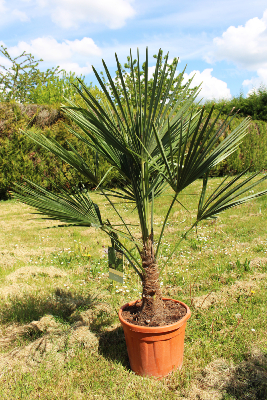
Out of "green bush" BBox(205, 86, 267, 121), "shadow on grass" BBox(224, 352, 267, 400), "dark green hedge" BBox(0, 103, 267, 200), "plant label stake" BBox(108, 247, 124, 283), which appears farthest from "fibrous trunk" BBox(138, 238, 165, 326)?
"green bush" BBox(205, 86, 267, 121)

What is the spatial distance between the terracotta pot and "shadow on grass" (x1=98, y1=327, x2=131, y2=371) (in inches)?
6.6

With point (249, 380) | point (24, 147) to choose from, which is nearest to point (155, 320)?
point (249, 380)

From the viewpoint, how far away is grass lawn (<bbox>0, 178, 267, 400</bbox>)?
206 centimetres

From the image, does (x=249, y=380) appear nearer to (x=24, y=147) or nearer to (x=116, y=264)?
(x=116, y=264)

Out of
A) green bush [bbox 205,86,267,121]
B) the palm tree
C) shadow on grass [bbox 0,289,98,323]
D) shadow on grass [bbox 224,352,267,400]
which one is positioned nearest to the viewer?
the palm tree

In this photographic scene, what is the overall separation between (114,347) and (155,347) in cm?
56

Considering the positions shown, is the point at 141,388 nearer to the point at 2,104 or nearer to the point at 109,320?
the point at 109,320

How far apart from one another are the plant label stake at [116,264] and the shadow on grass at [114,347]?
0.58m

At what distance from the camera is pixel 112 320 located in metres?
2.87

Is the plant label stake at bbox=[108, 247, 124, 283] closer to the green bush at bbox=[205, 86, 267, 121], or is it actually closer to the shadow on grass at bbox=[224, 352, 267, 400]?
the shadow on grass at bbox=[224, 352, 267, 400]

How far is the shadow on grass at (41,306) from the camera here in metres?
2.92

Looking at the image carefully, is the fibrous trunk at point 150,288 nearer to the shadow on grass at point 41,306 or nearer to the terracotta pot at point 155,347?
the terracotta pot at point 155,347

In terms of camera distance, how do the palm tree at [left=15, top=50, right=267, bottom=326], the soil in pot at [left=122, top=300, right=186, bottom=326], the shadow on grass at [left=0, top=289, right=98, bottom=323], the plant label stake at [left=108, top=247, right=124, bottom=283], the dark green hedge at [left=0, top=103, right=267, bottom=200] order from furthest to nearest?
the dark green hedge at [left=0, top=103, right=267, bottom=200], the shadow on grass at [left=0, top=289, right=98, bottom=323], the plant label stake at [left=108, top=247, right=124, bottom=283], the soil in pot at [left=122, top=300, right=186, bottom=326], the palm tree at [left=15, top=50, right=267, bottom=326]

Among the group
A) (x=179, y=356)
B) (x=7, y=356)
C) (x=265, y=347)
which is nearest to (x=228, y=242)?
(x=265, y=347)
